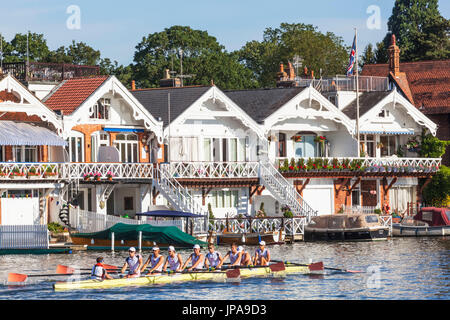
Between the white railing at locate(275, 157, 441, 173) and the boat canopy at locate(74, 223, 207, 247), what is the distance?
16.7 m

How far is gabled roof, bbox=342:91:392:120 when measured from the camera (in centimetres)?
8461

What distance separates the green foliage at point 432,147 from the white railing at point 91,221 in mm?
28748

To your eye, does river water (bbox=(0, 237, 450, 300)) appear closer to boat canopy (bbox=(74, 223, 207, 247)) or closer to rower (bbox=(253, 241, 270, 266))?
boat canopy (bbox=(74, 223, 207, 247))

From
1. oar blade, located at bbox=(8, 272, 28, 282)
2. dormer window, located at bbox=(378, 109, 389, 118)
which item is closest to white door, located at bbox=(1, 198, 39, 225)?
oar blade, located at bbox=(8, 272, 28, 282)

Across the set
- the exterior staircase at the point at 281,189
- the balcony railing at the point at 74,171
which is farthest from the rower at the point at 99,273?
the exterior staircase at the point at 281,189

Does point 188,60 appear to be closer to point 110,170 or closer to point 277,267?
point 110,170

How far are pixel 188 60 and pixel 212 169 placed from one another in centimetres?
4473

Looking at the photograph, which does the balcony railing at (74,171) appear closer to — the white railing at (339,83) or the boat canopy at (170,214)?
the boat canopy at (170,214)

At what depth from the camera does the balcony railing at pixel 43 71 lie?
7794 cm

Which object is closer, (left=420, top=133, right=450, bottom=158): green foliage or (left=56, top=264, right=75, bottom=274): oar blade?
(left=56, top=264, right=75, bottom=274): oar blade

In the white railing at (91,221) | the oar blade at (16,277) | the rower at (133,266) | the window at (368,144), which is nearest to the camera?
the oar blade at (16,277)

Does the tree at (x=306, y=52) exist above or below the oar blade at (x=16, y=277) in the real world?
above

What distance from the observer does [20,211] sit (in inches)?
2692
